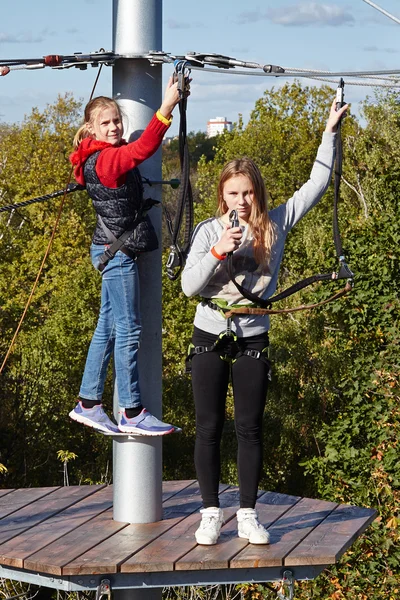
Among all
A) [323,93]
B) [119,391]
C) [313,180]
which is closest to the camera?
[313,180]

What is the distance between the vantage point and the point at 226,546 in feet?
13.8

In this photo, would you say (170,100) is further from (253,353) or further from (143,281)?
(253,353)

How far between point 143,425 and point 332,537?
985 mm

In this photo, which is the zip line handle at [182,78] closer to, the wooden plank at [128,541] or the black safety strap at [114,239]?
the black safety strap at [114,239]

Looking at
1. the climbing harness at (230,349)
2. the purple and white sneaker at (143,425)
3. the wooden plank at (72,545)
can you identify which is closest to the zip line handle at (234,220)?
the climbing harness at (230,349)

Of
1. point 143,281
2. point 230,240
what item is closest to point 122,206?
point 143,281

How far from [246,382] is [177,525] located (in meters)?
0.90

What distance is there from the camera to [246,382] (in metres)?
4.12

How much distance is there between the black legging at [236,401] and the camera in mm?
4113

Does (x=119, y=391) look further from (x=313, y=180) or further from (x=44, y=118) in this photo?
(x=44, y=118)

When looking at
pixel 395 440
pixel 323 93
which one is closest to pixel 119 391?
pixel 395 440

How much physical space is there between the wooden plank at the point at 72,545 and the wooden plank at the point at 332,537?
87 centimetres

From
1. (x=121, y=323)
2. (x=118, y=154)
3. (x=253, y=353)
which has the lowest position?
(x=253, y=353)

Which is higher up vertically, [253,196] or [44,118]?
[44,118]
